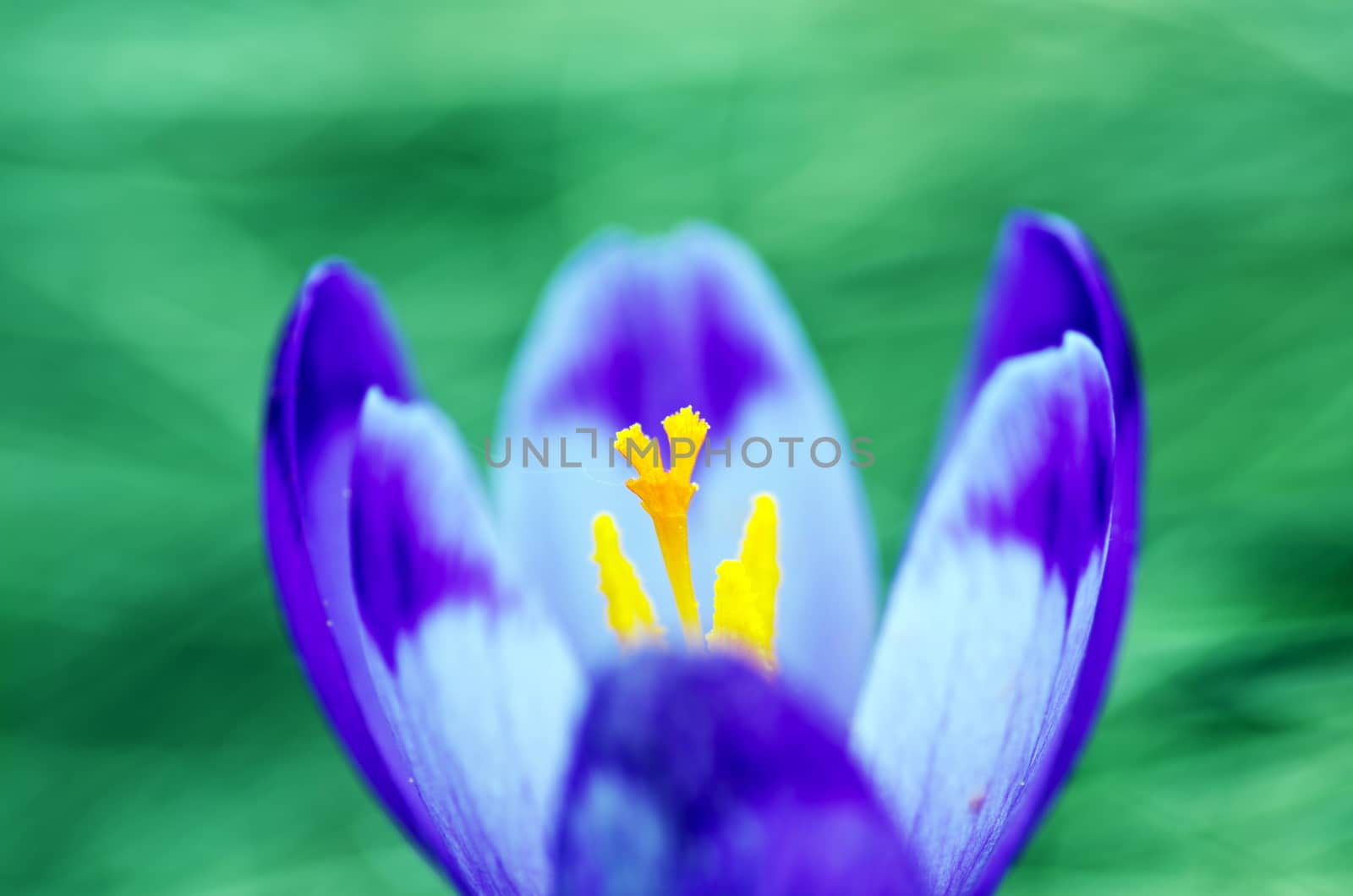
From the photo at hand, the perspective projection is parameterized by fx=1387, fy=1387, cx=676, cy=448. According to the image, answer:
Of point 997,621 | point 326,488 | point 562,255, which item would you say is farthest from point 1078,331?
point 562,255

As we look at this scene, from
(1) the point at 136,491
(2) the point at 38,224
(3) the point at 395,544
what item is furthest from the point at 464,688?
(2) the point at 38,224

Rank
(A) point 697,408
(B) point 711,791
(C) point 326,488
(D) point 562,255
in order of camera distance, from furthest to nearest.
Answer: (D) point 562,255
(A) point 697,408
(C) point 326,488
(B) point 711,791

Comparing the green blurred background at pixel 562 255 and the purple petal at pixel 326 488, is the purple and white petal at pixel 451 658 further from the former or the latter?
the green blurred background at pixel 562 255

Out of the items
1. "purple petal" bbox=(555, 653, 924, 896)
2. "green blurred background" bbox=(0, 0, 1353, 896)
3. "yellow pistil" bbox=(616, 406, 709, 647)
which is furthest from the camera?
"green blurred background" bbox=(0, 0, 1353, 896)

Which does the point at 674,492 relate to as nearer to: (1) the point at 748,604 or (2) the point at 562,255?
(1) the point at 748,604

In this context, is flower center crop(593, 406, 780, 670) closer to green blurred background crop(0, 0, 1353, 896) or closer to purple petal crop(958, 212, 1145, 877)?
purple petal crop(958, 212, 1145, 877)

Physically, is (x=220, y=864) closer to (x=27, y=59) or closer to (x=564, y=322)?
(x=564, y=322)

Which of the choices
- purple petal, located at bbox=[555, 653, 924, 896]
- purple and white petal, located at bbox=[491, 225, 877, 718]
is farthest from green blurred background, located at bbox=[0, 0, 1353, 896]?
purple petal, located at bbox=[555, 653, 924, 896]

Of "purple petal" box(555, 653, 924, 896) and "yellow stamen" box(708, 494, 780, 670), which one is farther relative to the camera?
"yellow stamen" box(708, 494, 780, 670)
